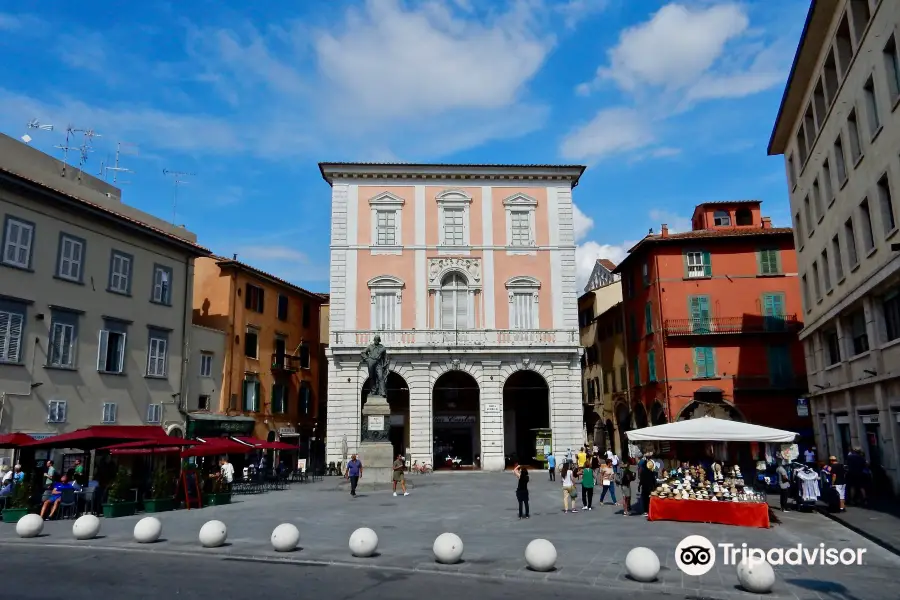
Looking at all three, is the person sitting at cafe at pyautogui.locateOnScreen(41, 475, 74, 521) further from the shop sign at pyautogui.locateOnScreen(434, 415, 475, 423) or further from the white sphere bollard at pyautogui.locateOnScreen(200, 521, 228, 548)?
the shop sign at pyautogui.locateOnScreen(434, 415, 475, 423)

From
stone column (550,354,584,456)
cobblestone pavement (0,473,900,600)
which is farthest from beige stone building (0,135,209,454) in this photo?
stone column (550,354,584,456)

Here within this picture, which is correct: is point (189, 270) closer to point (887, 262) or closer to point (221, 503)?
point (221, 503)

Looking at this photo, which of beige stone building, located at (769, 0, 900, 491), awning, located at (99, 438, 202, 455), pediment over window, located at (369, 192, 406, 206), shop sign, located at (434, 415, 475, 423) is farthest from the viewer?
shop sign, located at (434, 415, 475, 423)

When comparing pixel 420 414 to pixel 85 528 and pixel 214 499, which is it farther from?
pixel 85 528

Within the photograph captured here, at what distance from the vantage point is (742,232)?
3619 cm

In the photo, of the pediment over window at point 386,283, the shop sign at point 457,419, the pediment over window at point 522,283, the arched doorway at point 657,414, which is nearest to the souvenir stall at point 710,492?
the arched doorway at point 657,414

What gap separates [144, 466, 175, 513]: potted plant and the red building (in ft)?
78.5

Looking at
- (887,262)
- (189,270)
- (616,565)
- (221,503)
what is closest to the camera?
(616,565)

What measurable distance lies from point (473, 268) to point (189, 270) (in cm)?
1533

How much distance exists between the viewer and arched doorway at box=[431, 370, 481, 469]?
1594 inches

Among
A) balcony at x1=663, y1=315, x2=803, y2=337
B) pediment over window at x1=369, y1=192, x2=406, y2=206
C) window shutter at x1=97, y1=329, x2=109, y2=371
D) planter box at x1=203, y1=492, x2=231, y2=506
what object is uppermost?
pediment over window at x1=369, y1=192, x2=406, y2=206

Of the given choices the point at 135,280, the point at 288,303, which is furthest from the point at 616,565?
the point at 288,303

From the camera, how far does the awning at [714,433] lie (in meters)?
16.7

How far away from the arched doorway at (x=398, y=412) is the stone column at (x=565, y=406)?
8515 millimetres
